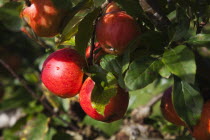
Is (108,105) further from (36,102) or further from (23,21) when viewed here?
(36,102)

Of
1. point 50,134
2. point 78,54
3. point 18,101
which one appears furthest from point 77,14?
point 18,101

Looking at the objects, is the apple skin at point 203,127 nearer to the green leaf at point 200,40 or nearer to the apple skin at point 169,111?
the apple skin at point 169,111

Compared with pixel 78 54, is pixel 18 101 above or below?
below

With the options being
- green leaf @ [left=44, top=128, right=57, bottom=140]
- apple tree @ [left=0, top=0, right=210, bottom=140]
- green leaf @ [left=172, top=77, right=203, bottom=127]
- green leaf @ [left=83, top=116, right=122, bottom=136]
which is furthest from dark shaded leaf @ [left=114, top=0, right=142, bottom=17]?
green leaf @ [left=44, top=128, right=57, bottom=140]

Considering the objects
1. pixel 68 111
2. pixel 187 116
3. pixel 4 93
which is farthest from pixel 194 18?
pixel 4 93

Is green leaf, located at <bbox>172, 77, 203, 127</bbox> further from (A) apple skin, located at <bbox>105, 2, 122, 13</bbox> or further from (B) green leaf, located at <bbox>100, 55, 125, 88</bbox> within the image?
(A) apple skin, located at <bbox>105, 2, 122, 13</bbox>

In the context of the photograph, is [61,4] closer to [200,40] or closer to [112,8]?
[112,8]
